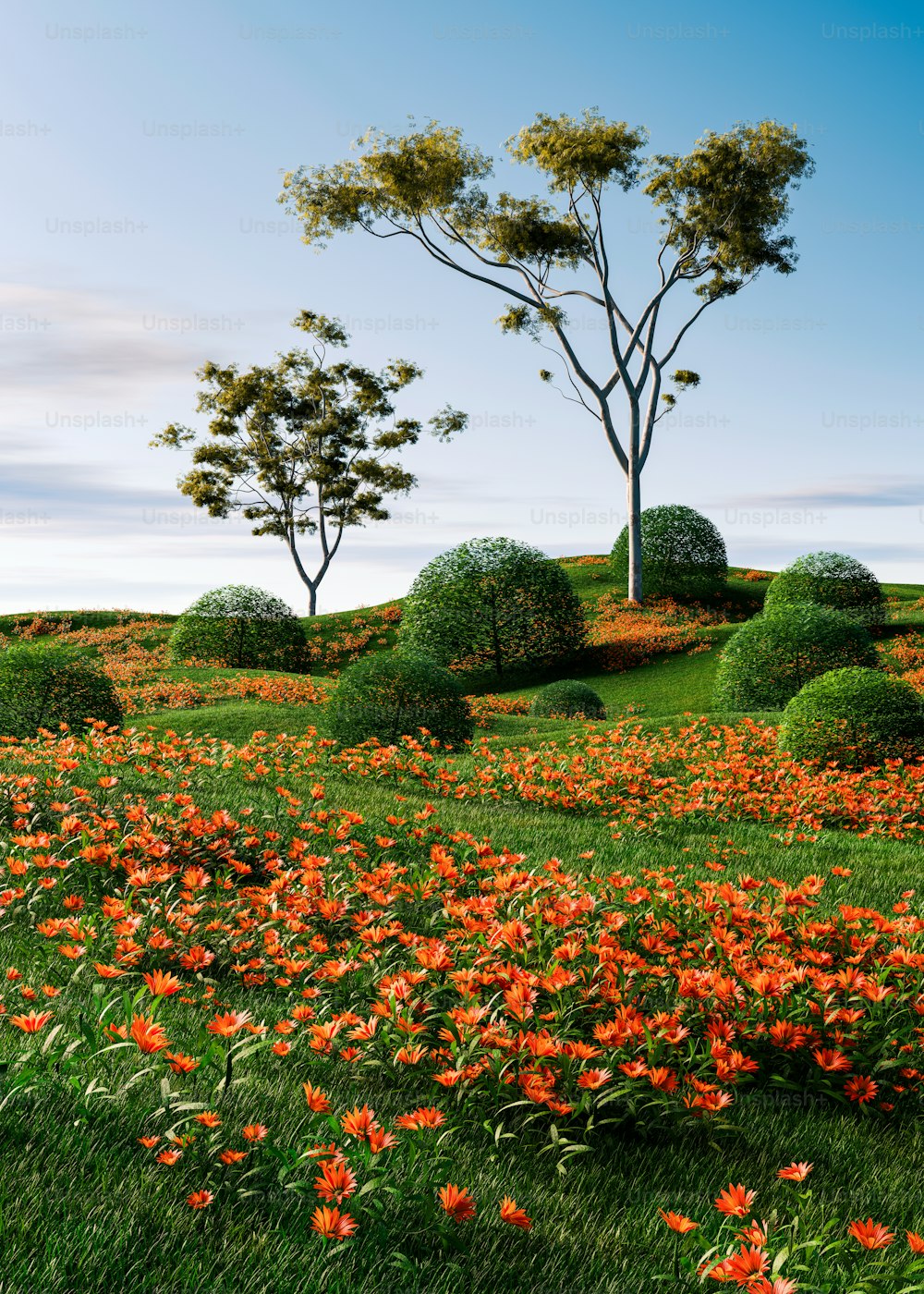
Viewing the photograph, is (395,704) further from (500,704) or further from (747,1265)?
(747,1265)

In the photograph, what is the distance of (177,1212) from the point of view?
94.6 inches

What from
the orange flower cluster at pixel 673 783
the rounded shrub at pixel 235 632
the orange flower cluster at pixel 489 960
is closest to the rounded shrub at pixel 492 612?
the rounded shrub at pixel 235 632

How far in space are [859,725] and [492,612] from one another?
11.8 meters

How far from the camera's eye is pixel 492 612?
75.8 feet

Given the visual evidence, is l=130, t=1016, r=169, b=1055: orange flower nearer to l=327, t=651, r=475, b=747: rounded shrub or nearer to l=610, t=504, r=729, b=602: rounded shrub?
l=327, t=651, r=475, b=747: rounded shrub

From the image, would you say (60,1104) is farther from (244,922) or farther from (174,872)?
(174,872)

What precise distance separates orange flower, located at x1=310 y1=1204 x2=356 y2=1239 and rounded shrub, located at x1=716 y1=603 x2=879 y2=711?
53.8 ft

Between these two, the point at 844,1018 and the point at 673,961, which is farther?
the point at 673,961

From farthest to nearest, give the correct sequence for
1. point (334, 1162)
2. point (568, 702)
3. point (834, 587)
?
point (834, 587)
point (568, 702)
point (334, 1162)

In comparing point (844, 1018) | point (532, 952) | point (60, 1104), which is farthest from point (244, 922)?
point (844, 1018)

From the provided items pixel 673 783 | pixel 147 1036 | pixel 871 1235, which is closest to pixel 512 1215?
pixel 871 1235

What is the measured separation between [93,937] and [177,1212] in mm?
2141

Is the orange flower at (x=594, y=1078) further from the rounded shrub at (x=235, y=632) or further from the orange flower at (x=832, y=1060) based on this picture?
the rounded shrub at (x=235, y=632)

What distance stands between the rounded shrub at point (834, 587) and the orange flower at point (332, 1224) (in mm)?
24448
